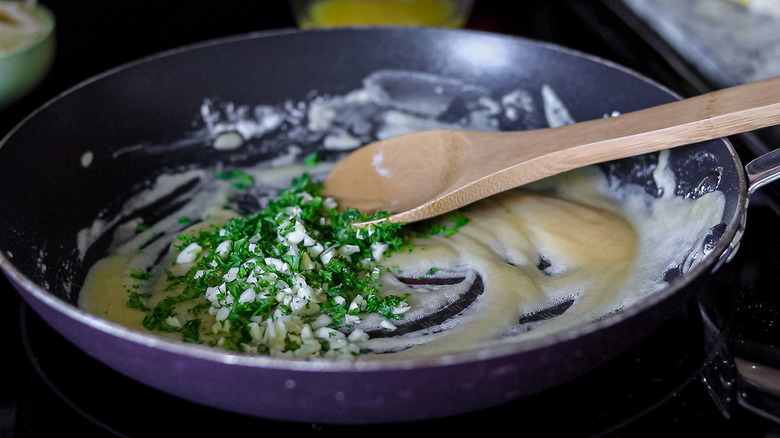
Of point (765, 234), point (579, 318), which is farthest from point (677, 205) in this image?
point (579, 318)

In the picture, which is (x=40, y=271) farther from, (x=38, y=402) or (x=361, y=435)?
(x=361, y=435)

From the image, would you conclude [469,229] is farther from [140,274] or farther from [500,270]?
[140,274]

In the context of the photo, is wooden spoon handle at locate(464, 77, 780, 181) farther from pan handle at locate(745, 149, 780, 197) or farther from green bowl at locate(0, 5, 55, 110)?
green bowl at locate(0, 5, 55, 110)

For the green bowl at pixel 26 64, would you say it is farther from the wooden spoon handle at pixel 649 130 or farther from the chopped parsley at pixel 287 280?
the wooden spoon handle at pixel 649 130

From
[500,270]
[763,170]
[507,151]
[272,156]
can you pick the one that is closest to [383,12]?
[272,156]

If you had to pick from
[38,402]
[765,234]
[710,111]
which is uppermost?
[710,111]

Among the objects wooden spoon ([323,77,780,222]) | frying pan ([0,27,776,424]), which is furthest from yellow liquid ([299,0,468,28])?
wooden spoon ([323,77,780,222])
